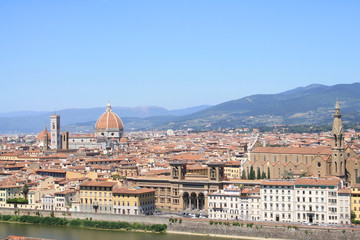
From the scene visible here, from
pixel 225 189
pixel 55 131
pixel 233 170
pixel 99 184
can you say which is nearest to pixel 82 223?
pixel 99 184

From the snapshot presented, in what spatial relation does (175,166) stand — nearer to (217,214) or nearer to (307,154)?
(217,214)

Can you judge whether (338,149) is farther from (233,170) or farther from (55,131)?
(55,131)

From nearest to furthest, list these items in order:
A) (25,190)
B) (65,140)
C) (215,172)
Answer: (215,172) → (25,190) → (65,140)

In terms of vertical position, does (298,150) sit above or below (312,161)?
above

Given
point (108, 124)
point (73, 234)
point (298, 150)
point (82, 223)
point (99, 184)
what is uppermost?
point (108, 124)

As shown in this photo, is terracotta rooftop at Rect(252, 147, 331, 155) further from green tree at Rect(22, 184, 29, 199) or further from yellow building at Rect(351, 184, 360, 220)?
green tree at Rect(22, 184, 29, 199)

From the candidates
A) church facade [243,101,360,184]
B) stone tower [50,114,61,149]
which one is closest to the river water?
church facade [243,101,360,184]

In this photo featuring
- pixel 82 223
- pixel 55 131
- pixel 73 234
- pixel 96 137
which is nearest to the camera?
pixel 73 234

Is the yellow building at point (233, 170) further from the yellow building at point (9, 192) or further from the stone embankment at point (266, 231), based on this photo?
the yellow building at point (9, 192)
